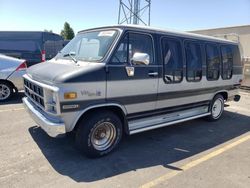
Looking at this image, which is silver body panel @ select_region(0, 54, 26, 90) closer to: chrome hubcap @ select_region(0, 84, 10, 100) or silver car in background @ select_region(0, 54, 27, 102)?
silver car in background @ select_region(0, 54, 27, 102)

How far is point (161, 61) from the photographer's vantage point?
504 cm

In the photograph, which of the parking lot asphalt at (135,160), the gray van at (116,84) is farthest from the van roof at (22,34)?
the gray van at (116,84)

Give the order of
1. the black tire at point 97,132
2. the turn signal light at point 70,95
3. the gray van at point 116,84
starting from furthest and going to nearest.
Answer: the black tire at point 97,132, the gray van at point 116,84, the turn signal light at point 70,95

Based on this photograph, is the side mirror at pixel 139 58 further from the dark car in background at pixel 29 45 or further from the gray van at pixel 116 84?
the dark car in background at pixel 29 45

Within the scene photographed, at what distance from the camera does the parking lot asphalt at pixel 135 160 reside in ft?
12.0

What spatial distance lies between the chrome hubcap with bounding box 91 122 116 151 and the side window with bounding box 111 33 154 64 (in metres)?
1.15

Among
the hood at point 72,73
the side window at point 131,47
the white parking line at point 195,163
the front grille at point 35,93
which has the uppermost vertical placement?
the side window at point 131,47

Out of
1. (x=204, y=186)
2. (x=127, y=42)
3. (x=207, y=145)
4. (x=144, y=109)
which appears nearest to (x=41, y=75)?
(x=127, y=42)

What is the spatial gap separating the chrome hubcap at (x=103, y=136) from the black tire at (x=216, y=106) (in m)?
3.39

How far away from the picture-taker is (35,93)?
4590 millimetres

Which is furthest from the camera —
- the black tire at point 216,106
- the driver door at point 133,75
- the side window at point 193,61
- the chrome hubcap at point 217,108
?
the chrome hubcap at point 217,108

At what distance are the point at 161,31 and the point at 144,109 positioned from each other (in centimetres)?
164

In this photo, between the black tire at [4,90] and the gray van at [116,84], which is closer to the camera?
the gray van at [116,84]

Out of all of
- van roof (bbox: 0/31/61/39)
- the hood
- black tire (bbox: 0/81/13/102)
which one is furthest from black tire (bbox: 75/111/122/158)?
van roof (bbox: 0/31/61/39)
